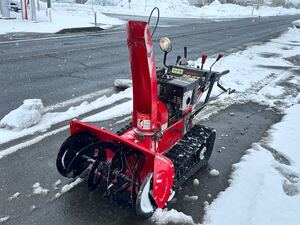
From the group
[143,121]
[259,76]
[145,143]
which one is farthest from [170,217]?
[259,76]

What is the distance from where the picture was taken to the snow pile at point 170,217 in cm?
360

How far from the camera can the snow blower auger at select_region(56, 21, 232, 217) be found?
325 cm

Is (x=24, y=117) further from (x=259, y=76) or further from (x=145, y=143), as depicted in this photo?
(x=259, y=76)

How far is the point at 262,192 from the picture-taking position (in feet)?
13.8

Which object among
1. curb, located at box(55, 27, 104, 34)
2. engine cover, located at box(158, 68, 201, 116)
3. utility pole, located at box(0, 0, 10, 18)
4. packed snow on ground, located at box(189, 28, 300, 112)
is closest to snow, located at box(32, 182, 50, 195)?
engine cover, located at box(158, 68, 201, 116)

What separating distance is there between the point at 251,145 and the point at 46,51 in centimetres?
963

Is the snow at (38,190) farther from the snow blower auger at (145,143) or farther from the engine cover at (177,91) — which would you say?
the engine cover at (177,91)

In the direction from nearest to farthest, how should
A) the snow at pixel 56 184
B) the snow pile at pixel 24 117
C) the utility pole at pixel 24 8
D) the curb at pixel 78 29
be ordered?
the snow at pixel 56 184
the snow pile at pixel 24 117
the curb at pixel 78 29
the utility pole at pixel 24 8

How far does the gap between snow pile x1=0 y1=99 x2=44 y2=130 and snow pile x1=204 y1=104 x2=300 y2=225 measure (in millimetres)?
3511

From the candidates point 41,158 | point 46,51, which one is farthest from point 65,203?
point 46,51

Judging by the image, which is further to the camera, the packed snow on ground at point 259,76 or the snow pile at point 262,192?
the packed snow on ground at point 259,76

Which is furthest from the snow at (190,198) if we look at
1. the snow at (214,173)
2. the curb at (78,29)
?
the curb at (78,29)

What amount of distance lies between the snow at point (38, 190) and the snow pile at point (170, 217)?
1393mm

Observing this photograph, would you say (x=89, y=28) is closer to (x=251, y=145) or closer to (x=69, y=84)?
(x=69, y=84)
